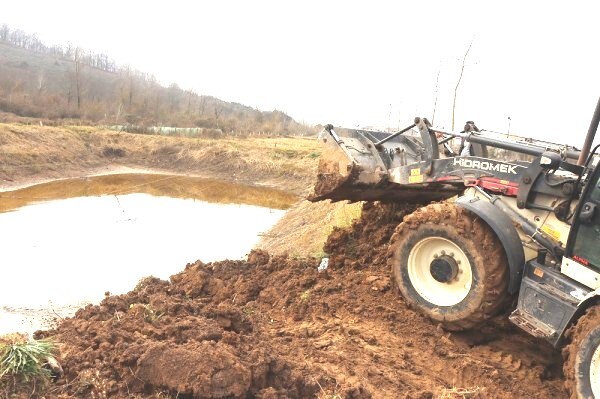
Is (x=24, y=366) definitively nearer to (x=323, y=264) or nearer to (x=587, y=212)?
(x=587, y=212)

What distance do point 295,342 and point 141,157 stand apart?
26.8 metres

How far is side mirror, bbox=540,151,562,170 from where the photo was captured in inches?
193

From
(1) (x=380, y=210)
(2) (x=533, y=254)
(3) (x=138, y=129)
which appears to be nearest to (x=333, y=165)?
(1) (x=380, y=210)

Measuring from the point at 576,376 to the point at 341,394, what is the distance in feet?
6.22

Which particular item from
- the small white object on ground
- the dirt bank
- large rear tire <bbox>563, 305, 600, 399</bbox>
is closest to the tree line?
the dirt bank

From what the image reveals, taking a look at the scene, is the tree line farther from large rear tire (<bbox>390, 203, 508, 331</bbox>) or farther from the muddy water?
large rear tire (<bbox>390, 203, 508, 331</bbox>)

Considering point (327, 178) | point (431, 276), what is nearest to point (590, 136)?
point (431, 276)

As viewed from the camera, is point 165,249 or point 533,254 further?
point 165,249

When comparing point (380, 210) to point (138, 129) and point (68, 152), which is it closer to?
point (68, 152)

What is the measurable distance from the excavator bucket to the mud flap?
6.76 feet

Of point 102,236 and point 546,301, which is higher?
point 546,301

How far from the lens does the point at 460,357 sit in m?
5.29

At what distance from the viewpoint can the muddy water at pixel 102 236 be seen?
8.63m

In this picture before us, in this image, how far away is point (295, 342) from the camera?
217 inches
